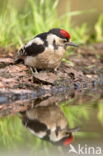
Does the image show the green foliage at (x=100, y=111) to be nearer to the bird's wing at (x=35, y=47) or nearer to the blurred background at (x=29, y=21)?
the bird's wing at (x=35, y=47)

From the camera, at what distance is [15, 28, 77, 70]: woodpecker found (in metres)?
8.52

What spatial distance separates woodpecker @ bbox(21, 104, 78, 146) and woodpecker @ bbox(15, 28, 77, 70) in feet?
3.64

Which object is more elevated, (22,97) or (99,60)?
(99,60)

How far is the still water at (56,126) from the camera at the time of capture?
5242 millimetres

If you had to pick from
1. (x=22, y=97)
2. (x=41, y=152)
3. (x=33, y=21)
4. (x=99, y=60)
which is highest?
(x=33, y=21)

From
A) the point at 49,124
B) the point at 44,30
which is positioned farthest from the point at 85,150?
the point at 44,30

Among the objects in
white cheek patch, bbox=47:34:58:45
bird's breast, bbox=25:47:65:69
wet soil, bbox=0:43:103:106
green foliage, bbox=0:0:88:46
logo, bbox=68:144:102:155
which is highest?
green foliage, bbox=0:0:88:46

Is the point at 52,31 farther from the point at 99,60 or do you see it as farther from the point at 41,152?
the point at 41,152

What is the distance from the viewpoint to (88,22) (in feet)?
48.7

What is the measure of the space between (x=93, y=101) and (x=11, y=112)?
1.63m

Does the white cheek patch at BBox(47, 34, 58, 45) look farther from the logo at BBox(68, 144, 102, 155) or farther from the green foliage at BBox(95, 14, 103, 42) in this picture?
the green foliage at BBox(95, 14, 103, 42)

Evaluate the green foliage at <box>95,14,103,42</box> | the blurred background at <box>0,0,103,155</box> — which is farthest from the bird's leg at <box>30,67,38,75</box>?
the green foliage at <box>95,14,103,42</box>

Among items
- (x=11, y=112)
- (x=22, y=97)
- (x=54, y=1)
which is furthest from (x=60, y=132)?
(x=54, y=1)

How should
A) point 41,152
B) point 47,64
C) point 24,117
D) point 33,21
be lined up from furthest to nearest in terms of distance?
point 33,21
point 47,64
point 24,117
point 41,152
